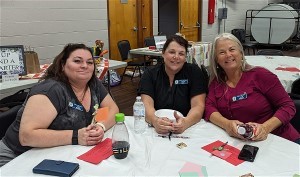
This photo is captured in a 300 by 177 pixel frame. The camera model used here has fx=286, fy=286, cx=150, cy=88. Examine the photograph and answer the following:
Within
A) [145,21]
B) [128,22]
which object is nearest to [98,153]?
[128,22]

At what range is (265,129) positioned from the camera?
1603 mm

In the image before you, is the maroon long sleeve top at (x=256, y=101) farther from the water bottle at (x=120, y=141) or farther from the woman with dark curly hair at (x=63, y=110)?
the woman with dark curly hair at (x=63, y=110)

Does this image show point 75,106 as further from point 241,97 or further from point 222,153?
point 241,97

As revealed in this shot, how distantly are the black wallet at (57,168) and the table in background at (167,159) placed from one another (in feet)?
0.09

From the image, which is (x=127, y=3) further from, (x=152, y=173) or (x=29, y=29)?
(x=152, y=173)

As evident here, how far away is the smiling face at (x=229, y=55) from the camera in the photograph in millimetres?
1896

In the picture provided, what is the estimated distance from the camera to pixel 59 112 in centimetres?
161

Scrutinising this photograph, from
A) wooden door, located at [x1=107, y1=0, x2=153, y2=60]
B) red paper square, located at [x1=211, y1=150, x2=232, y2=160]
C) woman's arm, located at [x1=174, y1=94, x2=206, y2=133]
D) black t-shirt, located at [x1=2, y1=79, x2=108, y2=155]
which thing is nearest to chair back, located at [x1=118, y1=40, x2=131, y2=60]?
wooden door, located at [x1=107, y1=0, x2=153, y2=60]

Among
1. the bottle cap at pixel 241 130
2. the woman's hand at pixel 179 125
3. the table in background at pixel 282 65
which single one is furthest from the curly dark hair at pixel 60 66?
the table in background at pixel 282 65

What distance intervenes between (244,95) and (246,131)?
0.40 metres

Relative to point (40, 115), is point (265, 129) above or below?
below

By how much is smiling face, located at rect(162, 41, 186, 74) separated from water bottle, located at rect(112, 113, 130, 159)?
2.46ft

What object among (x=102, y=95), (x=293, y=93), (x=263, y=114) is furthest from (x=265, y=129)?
(x=293, y=93)

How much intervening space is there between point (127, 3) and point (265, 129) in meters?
5.05
